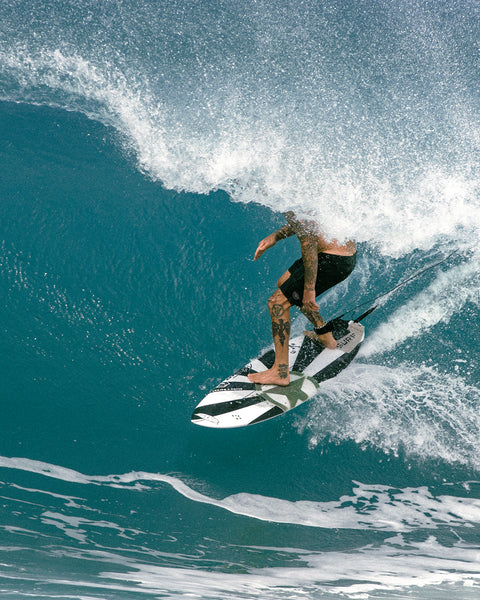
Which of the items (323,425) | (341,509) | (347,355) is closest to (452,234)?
(347,355)

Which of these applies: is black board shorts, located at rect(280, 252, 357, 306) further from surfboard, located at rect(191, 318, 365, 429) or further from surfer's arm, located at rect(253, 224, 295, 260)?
surfboard, located at rect(191, 318, 365, 429)

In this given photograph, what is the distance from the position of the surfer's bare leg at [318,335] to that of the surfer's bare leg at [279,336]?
163 millimetres

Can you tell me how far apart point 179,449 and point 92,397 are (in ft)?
2.30

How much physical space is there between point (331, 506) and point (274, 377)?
913 millimetres

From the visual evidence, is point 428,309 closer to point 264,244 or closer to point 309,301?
point 309,301

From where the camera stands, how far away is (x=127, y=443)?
3.30m

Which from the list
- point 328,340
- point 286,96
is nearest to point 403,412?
point 328,340

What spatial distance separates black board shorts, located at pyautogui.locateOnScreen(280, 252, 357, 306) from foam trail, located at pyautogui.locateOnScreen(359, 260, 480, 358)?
0.81m

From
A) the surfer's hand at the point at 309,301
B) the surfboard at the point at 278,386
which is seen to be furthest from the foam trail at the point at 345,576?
the surfer's hand at the point at 309,301

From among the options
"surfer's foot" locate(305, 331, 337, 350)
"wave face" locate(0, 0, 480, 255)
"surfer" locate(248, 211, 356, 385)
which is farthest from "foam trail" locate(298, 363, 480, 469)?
"wave face" locate(0, 0, 480, 255)

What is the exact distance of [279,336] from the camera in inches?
131

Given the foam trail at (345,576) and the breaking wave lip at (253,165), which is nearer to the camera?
the foam trail at (345,576)

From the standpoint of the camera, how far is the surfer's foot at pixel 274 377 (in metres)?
3.48

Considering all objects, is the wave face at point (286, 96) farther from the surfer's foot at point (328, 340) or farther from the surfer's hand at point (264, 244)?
the surfer's foot at point (328, 340)
